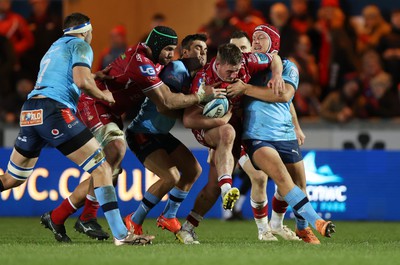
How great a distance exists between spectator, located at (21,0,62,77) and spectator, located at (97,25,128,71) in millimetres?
1116

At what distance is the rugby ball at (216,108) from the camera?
10918 mm

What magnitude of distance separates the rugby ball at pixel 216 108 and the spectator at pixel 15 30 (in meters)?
8.79

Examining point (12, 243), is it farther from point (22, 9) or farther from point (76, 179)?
point (22, 9)

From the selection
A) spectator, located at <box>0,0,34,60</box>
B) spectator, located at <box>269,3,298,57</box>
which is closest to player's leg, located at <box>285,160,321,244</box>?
spectator, located at <box>269,3,298,57</box>

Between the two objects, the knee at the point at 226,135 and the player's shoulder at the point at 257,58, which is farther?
the player's shoulder at the point at 257,58

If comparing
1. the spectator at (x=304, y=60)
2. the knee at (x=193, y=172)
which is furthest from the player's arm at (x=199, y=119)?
the spectator at (x=304, y=60)

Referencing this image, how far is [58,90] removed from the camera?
10.6 m

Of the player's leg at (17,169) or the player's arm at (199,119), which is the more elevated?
the player's arm at (199,119)

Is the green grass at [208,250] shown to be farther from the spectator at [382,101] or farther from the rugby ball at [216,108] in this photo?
the spectator at [382,101]

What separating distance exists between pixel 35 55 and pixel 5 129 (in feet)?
7.75

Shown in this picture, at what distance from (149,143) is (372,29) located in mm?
8249

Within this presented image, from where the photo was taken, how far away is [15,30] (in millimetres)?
19219

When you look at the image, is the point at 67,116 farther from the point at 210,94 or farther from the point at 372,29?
the point at 372,29

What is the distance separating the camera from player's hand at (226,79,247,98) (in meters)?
11.0
